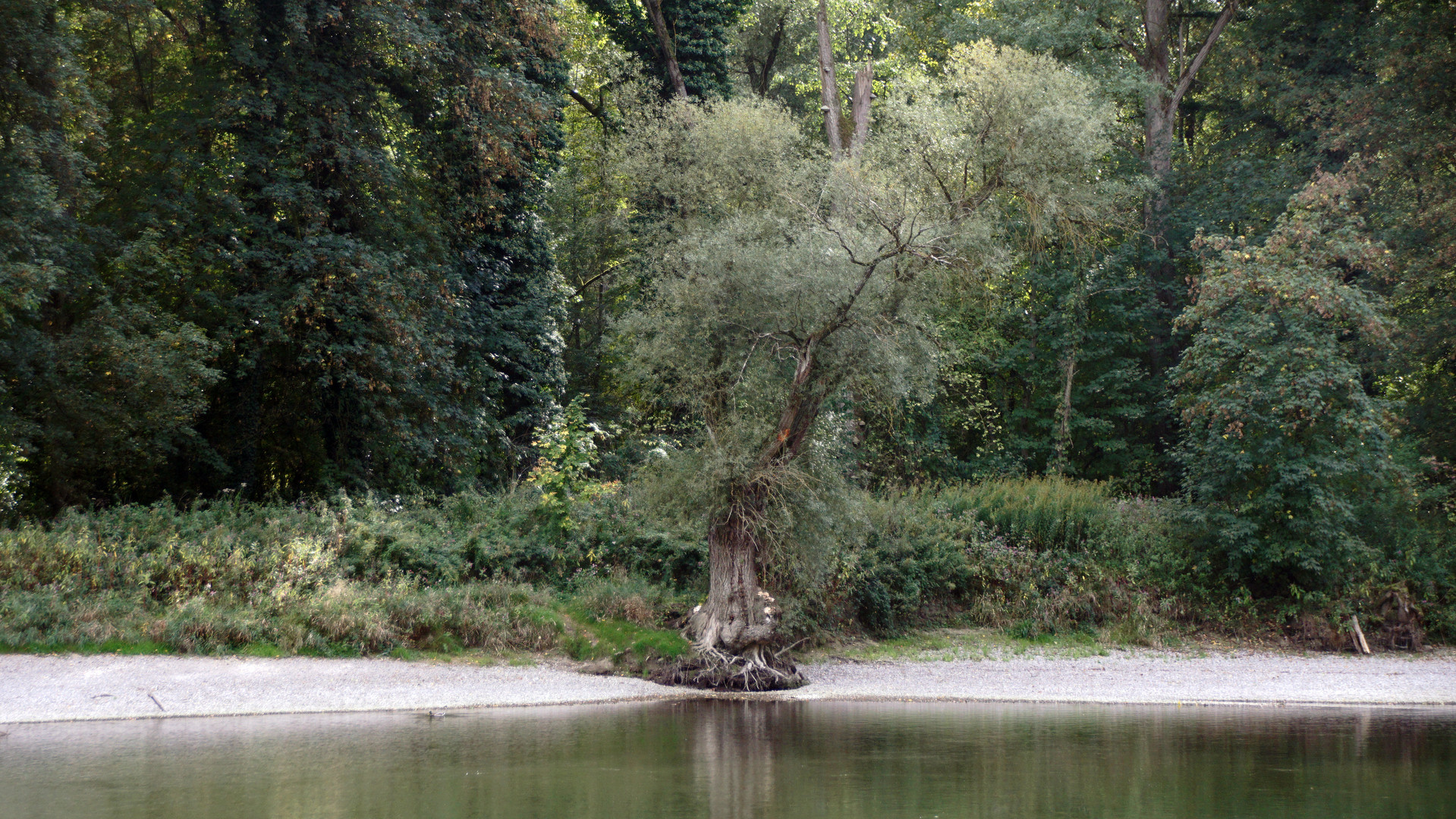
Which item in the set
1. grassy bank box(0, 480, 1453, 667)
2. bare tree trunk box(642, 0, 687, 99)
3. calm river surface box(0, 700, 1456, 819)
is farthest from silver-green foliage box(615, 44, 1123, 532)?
bare tree trunk box(642, 0, 687, 99)

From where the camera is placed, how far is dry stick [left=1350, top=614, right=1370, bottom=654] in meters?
16.8

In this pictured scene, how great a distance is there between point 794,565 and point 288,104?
11482 millimetres

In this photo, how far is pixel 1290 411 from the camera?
17172 millimetres

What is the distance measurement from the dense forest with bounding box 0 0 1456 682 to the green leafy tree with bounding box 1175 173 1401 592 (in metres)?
0.07

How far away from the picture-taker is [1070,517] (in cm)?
1894

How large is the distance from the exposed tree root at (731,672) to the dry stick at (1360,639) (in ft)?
31.2

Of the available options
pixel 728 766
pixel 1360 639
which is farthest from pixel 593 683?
pixel 1360 639

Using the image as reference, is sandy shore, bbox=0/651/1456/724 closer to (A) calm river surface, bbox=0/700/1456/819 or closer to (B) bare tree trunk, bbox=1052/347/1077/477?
(A) calm river surface, bbox=0/700/1456/819

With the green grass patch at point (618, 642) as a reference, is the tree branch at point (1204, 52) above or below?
above

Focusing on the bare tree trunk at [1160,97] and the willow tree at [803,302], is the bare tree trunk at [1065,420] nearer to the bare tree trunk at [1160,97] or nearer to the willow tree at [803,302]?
the bare tree trunk at [1160,97]

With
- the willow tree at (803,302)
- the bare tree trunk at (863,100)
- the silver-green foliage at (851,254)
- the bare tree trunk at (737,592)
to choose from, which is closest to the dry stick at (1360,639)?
the silver-green foliage at (851,254)

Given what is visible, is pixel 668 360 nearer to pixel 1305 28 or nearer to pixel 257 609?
pixel 257 609

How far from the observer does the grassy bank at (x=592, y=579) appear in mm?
13320

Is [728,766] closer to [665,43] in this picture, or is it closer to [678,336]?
[678,336]
